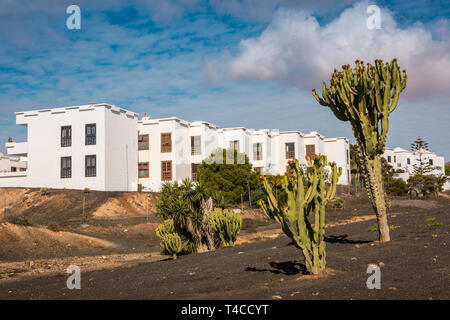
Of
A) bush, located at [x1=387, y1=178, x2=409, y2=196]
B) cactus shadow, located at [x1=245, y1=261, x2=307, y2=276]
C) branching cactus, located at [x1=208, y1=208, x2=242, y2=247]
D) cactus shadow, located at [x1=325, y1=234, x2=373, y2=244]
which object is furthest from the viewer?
bush, located at [x1=387, y1=178, x2=409, y2=196]

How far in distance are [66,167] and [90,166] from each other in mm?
2745

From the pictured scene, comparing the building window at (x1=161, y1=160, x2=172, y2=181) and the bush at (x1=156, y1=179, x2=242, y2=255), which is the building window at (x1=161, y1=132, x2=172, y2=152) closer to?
the building window at (x1=161, y1=160, x2=172, y2=181)

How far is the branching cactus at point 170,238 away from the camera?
→ 16422mm

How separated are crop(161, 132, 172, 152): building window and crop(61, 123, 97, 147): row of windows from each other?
21.5ft

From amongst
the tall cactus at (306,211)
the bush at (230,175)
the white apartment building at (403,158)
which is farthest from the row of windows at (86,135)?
the white apartment building at (403,158)

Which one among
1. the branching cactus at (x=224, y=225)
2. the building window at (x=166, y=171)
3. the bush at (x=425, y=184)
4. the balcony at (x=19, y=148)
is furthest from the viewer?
the bush at (x=425, y=184)

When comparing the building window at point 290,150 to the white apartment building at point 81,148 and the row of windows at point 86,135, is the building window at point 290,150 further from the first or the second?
the row of windows at point 86,135

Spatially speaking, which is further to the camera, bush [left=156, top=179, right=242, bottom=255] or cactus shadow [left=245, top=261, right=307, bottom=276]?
bush [left=156, top=179, right=242, bottom=255]

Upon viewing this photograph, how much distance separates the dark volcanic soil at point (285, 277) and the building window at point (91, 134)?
2718cm

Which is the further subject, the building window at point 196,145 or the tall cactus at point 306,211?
the building window at point 196,145

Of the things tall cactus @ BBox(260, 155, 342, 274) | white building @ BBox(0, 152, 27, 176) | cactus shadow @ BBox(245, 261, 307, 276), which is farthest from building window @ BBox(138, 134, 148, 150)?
tall cactus @ BBox(260, 155, 342, 274)

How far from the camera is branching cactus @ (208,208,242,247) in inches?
672

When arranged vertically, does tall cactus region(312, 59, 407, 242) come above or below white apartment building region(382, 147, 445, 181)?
below

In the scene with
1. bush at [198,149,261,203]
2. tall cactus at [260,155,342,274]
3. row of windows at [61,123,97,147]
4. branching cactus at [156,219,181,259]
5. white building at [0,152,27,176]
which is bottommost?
branching cactus at [156,219,181,259]
